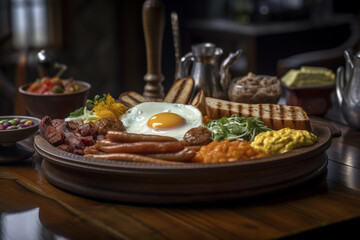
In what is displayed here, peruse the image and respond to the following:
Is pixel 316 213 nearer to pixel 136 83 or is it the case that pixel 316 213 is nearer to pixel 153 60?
pixel 153 60

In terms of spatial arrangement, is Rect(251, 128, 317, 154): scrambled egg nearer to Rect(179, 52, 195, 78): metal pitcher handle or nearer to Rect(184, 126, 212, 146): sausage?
Rect(184, 126, 212, 146): sausage

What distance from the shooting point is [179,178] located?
1.85 m

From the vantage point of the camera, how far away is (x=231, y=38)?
6906 millimetres

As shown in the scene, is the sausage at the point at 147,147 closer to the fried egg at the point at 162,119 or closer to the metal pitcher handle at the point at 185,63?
the fried egg at the point at 162,119

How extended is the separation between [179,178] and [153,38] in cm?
158

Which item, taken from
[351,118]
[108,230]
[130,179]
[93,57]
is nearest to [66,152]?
[130,179]

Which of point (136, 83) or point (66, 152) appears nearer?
point (66, 152)

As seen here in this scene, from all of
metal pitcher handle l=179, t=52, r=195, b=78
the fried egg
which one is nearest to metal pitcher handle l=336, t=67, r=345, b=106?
metal pitcher handle l=179, t=52, r=195, b=78

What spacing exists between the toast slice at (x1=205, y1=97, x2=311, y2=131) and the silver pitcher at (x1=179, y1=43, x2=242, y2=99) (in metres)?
0.49

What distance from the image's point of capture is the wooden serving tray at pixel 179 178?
6.03 ft

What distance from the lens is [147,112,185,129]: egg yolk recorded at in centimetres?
239

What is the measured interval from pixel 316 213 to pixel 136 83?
18.7 feet

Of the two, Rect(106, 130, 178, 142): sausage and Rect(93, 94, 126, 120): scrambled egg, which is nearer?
Rect(106, 130, 178, 142): sausage

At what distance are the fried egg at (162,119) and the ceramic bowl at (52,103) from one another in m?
0.52
